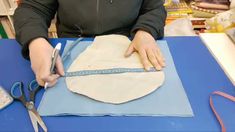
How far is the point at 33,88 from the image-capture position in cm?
55

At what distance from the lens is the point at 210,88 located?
0.54 meters

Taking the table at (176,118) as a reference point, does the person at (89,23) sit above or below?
above

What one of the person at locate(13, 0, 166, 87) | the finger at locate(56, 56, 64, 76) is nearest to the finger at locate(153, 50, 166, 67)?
the person at locate(13, 0, 166, 87)

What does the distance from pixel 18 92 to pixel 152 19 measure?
450 millimetres

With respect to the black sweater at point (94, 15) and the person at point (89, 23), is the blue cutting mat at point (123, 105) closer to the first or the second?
the person at point (89, 23)

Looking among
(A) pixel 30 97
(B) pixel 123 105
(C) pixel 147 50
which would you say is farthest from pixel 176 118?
(A) pixel 30 97

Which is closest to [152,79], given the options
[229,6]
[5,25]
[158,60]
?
[158,60]

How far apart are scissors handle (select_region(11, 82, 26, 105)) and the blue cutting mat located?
0.15 feet

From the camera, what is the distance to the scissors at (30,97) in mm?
471

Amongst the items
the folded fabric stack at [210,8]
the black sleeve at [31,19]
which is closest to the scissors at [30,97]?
the black sleeve at [31,19]

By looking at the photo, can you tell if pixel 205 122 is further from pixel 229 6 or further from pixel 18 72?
pixel 229 6

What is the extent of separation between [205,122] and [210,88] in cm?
10

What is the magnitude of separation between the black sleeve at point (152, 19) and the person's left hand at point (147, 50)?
0.11ft

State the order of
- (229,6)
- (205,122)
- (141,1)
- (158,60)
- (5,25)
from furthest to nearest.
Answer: (5,25)
(229,6)
(141,1)
(158,60)
(205,122)
